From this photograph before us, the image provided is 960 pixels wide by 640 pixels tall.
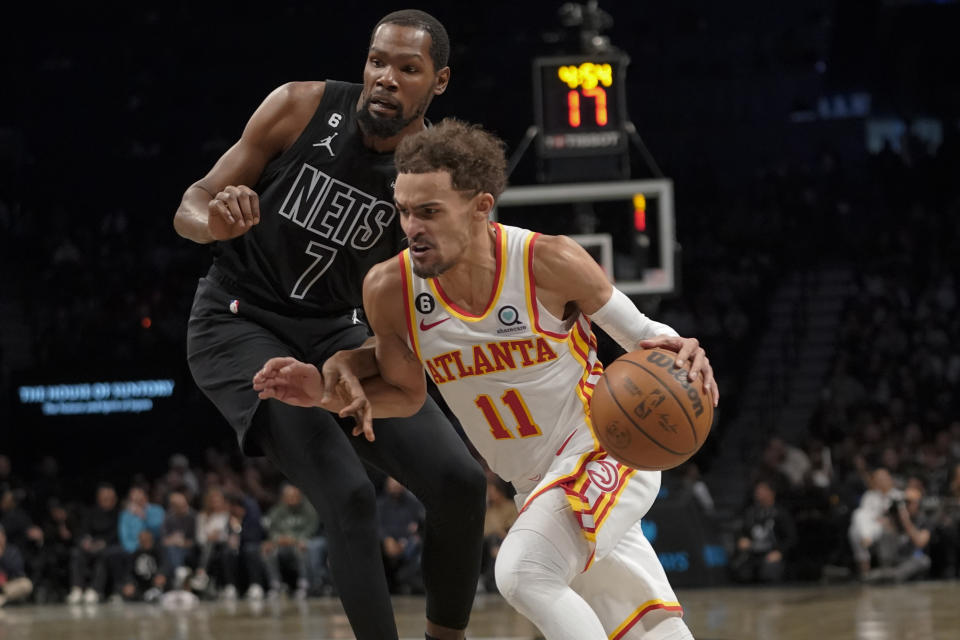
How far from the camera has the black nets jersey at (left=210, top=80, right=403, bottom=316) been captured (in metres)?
4.15

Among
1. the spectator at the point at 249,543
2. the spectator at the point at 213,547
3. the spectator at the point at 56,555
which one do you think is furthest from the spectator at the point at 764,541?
the spectator at the point at 56,555

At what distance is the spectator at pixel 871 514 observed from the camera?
1112cm

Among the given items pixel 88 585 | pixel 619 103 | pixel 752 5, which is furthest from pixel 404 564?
pixel 752 5

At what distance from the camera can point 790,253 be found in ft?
60.5

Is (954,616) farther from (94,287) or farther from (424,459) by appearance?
(94,287)

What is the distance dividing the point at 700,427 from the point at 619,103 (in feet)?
18.4

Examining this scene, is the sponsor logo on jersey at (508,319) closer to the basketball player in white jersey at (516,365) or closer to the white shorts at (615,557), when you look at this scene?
the basketball player in white jersey at (516,365)

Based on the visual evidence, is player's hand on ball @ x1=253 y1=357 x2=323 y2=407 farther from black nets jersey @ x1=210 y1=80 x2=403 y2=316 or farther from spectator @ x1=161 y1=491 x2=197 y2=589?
spectator @ x1=161 y1=491 x2=197 y2=589

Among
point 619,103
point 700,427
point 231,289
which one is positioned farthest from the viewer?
point 619,103

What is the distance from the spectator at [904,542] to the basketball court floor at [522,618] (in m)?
0.24

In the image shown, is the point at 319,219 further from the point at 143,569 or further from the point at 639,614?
the point at 143,569

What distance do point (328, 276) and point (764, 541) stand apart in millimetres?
8386

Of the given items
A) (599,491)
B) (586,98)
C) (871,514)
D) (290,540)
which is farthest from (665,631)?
(290,540)

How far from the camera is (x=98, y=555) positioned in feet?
42.3
